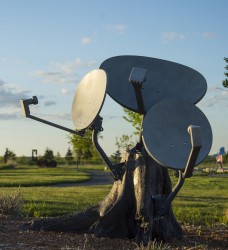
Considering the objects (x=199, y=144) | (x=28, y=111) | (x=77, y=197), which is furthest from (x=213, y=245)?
(x=77, y=197)

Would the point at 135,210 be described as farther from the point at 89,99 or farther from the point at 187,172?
the point at 89,99

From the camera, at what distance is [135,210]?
8.46m

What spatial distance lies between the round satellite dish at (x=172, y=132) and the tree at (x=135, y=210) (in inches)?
28.5

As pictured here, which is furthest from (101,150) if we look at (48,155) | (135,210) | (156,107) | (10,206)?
(48,155)

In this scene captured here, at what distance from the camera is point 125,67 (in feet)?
31.0

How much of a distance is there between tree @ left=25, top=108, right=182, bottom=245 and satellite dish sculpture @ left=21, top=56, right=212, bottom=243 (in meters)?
0.11

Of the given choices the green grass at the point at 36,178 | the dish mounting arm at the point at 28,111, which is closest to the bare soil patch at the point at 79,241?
the dish mounting arm at the point at 28,111

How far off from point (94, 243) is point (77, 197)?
31.4 feet

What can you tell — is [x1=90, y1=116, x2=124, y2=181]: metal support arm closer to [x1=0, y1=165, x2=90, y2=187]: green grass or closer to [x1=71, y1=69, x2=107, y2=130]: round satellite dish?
[x1=71, y1=69, x2=107, y2=130]: round satellite dish

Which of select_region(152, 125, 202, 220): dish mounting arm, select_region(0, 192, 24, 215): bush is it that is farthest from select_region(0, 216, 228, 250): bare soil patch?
select_region(0, 192, 24, 215): bush

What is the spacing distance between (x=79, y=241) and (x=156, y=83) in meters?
2.99

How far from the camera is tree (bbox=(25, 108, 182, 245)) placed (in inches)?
316

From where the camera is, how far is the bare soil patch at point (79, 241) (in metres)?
7.65

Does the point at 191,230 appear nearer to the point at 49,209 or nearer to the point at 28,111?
the point at 28,111
